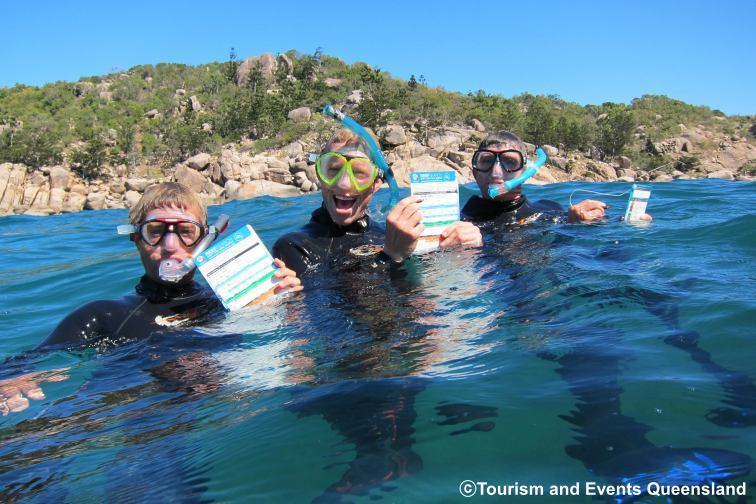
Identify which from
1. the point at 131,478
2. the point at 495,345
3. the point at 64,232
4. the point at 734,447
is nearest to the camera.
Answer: the point at 734,447

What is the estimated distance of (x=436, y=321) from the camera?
2.92 metres

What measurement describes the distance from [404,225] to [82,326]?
6.20 ft

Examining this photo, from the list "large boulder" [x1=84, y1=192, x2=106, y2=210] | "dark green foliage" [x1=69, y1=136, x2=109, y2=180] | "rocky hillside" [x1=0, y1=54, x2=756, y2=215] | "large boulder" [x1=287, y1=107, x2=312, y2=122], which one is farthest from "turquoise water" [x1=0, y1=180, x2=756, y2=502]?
"large boulder" [x1=287, y1=107, x2=312, y2=122]

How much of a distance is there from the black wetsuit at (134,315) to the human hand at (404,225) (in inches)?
46.7

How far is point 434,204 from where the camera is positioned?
13.4 feet

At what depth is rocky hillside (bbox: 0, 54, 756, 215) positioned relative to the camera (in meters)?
28.1

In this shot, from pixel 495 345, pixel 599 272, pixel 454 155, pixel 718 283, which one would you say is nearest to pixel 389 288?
pixel 495 345

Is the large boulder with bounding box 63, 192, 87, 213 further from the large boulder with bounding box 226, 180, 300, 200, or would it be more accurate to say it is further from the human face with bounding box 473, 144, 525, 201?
the human face with bounding box 473, 144, 525, 201

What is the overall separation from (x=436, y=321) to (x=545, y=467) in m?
1.41

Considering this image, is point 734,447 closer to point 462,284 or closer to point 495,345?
point 495,345

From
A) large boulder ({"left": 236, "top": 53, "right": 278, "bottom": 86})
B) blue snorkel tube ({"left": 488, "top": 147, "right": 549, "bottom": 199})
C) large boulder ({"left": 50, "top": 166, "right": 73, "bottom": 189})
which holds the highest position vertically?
large boulder ({"left": 236, "top": 53, "right": 278, "bottom": 86})

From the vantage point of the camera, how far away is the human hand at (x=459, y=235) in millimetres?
3963

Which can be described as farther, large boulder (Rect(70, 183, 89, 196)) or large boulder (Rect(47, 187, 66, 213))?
large boulder (Rect(70, 183, 89, 196))

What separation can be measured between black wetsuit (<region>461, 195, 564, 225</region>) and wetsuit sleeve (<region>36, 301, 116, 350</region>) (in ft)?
11.3
